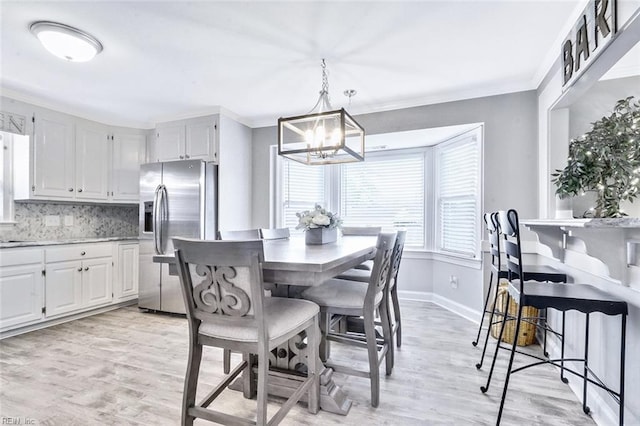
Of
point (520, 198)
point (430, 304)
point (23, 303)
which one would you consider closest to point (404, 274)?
point (430, 304)

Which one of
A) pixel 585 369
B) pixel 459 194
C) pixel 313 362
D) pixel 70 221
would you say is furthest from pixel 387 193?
pixel 70 221

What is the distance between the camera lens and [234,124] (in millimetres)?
4129

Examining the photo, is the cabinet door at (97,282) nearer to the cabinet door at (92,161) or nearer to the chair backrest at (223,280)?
the cabinet door at (92,161)

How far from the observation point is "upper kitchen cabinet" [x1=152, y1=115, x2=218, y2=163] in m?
3.88

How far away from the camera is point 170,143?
410 centimetres

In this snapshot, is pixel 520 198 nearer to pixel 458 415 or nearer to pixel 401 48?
pixel 401 48

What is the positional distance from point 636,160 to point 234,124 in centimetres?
393

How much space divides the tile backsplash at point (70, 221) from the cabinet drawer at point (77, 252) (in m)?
0.58

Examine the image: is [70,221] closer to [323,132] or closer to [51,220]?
[51,220]

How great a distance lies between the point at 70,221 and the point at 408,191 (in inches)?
175

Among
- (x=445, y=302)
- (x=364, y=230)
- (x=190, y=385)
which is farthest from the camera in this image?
(x=445, y=302)

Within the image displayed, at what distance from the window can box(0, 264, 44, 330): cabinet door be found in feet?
8.56

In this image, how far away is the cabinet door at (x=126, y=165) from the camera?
13.7 ft

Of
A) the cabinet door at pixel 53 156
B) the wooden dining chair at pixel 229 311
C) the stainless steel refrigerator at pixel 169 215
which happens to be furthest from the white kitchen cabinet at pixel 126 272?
the wooden dining chair at pixel 229 311
